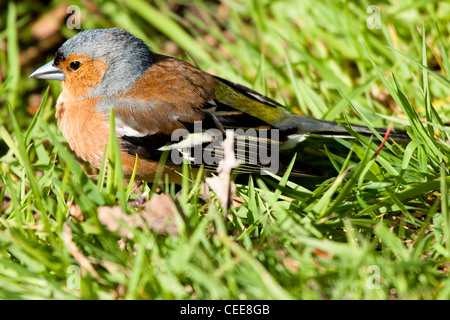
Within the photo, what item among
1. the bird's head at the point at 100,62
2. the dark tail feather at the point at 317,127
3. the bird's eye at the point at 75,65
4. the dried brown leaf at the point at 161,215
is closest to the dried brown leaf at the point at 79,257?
the dried brown leaf at the point at 161,215

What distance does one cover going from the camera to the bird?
3201 millimetres

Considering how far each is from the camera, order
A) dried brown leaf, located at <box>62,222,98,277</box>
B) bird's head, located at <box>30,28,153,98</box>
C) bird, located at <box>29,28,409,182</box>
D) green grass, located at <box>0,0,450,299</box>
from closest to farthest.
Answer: green grass, located at <box>0,0,450,299</box> → dried brown leaf, located at <box>62,222,98,277</box> → bird, located at <box>29,28,409,182</box> → bird's head, located at <box>30,28,153,98</box>

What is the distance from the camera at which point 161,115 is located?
10.5ft

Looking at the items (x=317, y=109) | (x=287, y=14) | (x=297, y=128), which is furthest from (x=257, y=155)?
(x=287, y=14)

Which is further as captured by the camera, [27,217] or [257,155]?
[257,155]

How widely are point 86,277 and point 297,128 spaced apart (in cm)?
190

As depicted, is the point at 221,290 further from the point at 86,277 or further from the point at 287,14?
the point at 287,14

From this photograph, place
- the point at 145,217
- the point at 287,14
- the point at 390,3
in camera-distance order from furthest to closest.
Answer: the point at 287,14 → the point at 390,3 → the point at 145,217

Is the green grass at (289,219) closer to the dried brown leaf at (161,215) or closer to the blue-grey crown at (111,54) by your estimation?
the dried brown leaf at (161,215)

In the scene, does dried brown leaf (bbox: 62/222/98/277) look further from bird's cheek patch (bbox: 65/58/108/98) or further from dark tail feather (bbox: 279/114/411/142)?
dark tail feather (bbox: 279/114/411/142)

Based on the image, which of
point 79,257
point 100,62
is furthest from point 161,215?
point 100,62

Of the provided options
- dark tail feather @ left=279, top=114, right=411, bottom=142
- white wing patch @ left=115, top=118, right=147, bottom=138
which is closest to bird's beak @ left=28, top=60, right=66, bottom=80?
white wing patch @ left=115, top=118, right=147, bottom=138
